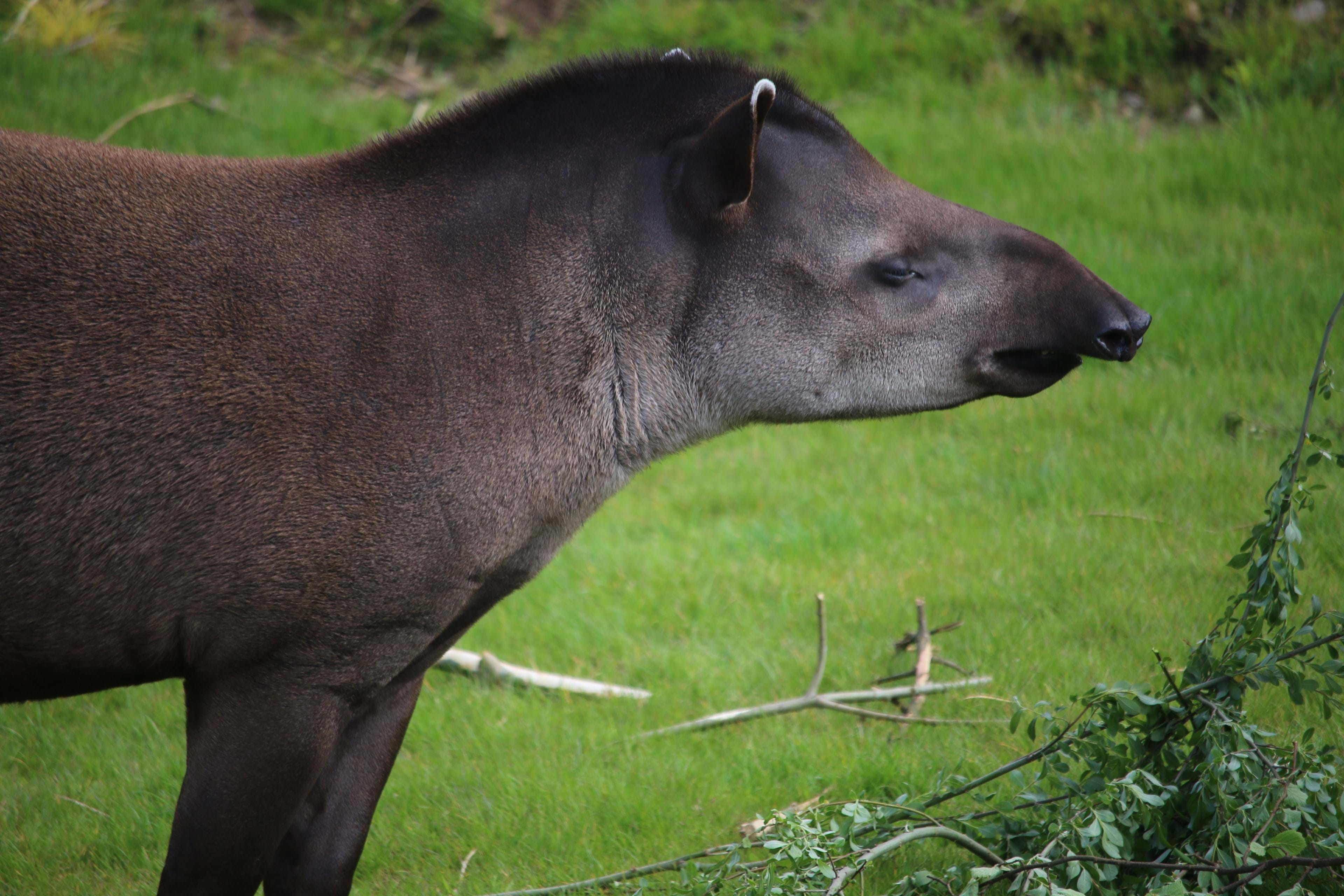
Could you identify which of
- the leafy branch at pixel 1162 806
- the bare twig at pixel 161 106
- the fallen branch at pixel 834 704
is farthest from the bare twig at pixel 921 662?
the bare twig at pixel 161 106

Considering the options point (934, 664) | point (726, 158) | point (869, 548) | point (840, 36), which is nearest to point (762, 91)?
point (726, 158)

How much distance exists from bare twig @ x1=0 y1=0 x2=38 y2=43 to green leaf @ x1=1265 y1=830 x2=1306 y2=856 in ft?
28.0

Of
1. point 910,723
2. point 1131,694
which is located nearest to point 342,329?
point 1131,694

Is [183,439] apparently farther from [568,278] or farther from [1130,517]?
[1130,517]

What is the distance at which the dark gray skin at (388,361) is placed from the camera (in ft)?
8.95

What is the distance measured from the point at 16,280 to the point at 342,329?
71 cm

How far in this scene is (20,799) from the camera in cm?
422

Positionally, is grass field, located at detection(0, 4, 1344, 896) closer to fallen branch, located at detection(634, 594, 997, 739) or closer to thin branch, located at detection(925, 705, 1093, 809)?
fallen branch, located at detection(634, 594, 997, 739)

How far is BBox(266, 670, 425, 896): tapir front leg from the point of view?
3.33 meters

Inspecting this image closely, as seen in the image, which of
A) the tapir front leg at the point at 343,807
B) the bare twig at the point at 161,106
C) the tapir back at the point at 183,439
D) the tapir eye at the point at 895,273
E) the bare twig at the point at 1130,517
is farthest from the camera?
the bare twig at the point at 161,106

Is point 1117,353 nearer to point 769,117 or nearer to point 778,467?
point 769,117

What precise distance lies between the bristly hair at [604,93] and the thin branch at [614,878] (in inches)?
83.3

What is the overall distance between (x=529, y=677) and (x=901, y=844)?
2.12 meters

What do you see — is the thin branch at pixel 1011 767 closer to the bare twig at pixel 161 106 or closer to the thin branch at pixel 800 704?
the thin branch at pixel 800 704
